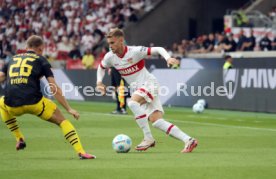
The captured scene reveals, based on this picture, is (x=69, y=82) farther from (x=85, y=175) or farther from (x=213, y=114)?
(x=85, y=175)

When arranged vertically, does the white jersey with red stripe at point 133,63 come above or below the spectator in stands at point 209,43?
above

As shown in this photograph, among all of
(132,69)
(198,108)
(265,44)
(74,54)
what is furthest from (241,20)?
(132,69)

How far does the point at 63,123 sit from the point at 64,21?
3106 centimetres

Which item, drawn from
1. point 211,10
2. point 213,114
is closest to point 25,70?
point 213,114

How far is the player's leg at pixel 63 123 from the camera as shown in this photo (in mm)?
12719

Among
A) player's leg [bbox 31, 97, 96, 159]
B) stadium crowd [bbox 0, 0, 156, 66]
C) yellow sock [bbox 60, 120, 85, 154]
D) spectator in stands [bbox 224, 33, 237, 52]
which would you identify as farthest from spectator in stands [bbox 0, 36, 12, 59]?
yellow sock [bbox 60, 120, 85, 154]

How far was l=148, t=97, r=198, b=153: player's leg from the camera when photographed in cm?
1395

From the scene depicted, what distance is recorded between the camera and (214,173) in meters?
11.1

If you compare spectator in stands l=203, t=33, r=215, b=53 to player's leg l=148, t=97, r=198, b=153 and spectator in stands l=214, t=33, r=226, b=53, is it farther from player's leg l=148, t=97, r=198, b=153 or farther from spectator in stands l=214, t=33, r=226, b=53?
player's leg l=148, t=97, r=198, b=153

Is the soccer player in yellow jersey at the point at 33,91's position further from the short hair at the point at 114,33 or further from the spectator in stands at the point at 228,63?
the spectator in stands at the point at 228,63

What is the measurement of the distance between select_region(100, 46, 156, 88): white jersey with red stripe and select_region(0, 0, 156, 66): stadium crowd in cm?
2554

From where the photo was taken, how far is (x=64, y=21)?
43469 mm

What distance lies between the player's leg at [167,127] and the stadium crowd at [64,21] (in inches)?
1018

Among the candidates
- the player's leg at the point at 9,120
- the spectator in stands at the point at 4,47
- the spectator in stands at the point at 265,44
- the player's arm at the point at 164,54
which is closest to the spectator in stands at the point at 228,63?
the spectator in stands at the point at 265,44
